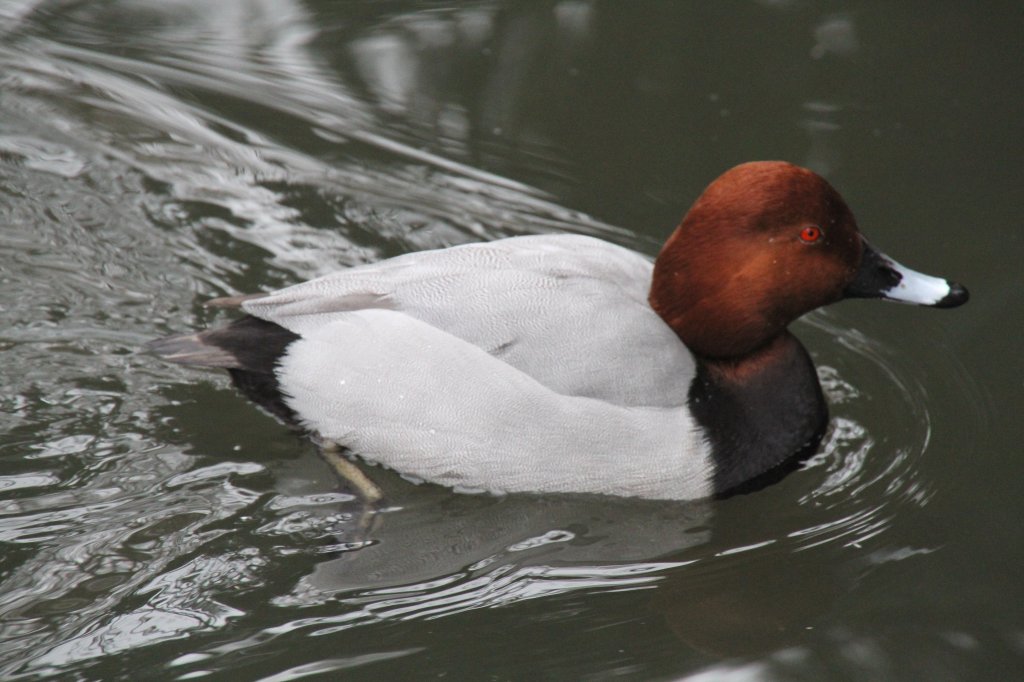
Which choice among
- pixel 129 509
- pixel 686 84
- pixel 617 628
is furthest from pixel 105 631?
A: pixel 686 84

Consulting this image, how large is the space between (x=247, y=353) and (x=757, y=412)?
6.09 feet

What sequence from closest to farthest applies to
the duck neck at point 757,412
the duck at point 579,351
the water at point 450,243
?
the water at point 450,243 → the duck at point 579,351 → the duck neck at point 757,412

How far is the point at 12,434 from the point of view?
4484mm

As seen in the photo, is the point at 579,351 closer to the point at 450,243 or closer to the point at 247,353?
the point at 247,353

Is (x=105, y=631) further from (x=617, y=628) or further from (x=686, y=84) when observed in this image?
(x=686, y=84)

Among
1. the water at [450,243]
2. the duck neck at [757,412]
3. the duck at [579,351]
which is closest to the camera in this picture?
the water at [450,243]

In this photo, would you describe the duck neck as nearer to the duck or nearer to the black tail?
the duck

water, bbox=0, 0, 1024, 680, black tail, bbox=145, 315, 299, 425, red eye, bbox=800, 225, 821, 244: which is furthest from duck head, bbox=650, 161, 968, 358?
black tail, bbox=145, 315, 299, 425

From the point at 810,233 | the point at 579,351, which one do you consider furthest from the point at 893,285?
the point at 579,351

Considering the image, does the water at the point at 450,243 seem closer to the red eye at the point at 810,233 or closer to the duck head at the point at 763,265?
the duck head at the point at 763,265

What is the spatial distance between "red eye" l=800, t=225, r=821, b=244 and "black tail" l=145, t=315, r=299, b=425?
181cm

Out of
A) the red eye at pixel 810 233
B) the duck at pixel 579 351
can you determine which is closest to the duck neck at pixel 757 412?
the duck at pixel 579 351

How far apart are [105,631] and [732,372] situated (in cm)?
230

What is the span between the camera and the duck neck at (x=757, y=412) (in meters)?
4.32
